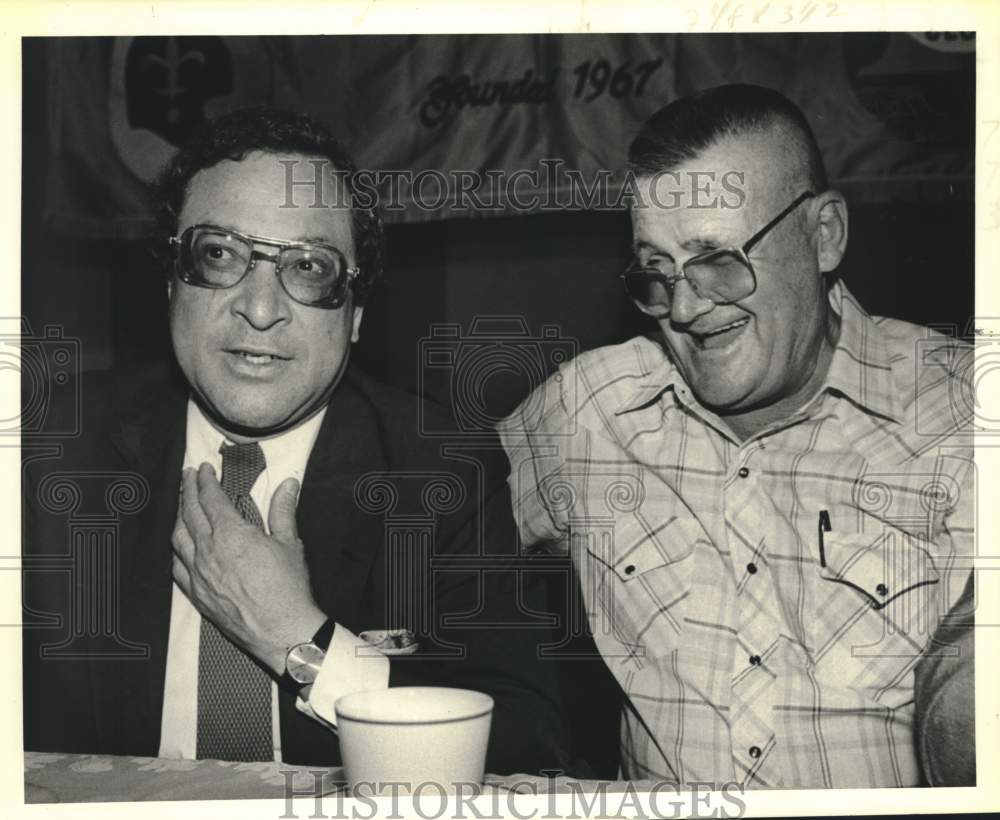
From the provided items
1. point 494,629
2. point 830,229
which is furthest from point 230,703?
point 830,229

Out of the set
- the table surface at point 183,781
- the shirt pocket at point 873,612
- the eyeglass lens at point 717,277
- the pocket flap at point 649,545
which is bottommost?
the table surface at point 183,781

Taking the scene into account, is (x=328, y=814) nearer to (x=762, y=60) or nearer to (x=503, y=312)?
(x=503, y=312)

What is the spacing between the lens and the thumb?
3.92 feet

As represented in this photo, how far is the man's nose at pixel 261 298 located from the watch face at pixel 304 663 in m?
0.32

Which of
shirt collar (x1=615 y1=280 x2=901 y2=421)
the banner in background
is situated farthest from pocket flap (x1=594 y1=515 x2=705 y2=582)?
the banner in background

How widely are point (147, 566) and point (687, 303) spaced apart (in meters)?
0.60

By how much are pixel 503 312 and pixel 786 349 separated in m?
0.29

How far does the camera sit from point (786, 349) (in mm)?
1226

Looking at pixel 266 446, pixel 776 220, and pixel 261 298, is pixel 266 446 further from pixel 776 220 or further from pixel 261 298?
pixel 776 220

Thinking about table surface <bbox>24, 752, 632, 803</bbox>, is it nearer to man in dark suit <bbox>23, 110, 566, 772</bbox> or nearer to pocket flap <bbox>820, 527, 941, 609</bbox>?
man in dark suit <bbox>23, 110, 566, 772</bbox>

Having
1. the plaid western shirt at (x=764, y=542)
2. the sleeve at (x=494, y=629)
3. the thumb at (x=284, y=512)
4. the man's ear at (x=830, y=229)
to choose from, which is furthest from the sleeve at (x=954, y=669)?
the thumb at (x=284, y=512)

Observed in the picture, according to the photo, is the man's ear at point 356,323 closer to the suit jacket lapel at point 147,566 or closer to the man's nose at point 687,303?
the suit jacket lapel at point 147,566

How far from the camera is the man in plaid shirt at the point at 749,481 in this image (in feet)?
3.94

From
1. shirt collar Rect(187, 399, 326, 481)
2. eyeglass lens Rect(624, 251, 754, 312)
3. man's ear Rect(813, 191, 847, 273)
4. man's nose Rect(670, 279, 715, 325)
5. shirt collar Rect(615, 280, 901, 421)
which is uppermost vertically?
man's ear Rect(813, 191, 847, 273)
